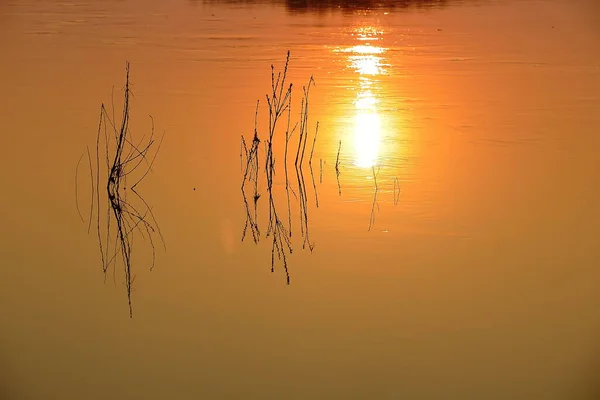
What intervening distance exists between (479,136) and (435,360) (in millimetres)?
1619

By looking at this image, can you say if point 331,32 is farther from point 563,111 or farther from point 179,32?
point 563,111

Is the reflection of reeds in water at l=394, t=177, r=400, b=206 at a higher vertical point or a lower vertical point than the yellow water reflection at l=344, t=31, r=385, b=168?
lower

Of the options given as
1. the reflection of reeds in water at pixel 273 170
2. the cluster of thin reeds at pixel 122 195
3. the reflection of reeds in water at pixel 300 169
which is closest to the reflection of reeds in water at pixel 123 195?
the cluster of thin reeds at pixel 122 195

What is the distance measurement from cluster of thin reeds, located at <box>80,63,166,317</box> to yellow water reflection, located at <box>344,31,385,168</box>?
844 millimetres

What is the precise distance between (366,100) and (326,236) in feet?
4.87

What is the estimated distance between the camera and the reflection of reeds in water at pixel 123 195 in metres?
3.02

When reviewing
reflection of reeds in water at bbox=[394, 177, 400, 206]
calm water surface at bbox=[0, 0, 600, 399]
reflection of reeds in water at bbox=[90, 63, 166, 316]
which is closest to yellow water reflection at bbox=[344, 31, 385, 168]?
calm water surface at bbox=[0, 0, 600, 399]

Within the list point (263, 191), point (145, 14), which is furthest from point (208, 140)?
point (145, 14)

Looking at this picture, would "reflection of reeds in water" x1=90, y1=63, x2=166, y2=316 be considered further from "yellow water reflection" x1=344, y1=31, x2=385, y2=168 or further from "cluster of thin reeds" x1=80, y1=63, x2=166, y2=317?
"yellow water reflection" x1=344, y1=31, x2=385, y2=168

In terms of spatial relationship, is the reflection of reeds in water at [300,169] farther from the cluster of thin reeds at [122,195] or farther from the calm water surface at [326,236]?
the cluster of thin reeds at [122,195]

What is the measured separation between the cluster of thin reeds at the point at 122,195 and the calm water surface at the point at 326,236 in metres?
0.04

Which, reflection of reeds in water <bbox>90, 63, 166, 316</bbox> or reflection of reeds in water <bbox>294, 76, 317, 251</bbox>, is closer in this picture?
reflection of reeds in water <bbox>90, 63, 166, 316</bbox>

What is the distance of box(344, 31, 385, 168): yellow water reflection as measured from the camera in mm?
3795

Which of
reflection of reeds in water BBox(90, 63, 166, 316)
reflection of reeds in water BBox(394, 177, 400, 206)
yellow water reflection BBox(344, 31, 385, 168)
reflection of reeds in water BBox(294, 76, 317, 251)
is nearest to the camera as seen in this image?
reflection of reeds in water BBox(90, 63, 166, 316)
